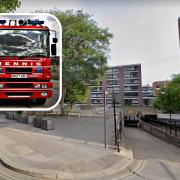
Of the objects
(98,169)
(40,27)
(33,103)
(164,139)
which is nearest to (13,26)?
(40,27)

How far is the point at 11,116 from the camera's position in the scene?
2409 centimetres

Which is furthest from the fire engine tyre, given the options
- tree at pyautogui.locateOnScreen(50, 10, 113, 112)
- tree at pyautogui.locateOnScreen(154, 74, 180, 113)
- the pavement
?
tree at pyautogui.locateOnScreen(154, 74, 180, 113)

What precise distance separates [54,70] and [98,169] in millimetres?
4947

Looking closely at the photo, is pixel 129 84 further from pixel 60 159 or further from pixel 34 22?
pixel 34 22

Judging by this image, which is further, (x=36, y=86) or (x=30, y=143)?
(x=30, y=143)

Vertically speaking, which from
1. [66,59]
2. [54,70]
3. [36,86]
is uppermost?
[66,59]

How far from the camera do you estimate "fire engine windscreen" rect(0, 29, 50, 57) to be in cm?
429

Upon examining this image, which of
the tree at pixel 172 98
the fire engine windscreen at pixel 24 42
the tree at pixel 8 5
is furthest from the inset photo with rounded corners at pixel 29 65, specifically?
the tree at pixel 172 98

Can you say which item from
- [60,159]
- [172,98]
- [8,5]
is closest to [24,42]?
[8,5]

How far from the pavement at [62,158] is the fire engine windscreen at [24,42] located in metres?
4.62

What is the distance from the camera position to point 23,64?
4.25m

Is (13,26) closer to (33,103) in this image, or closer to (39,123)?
(33,103)

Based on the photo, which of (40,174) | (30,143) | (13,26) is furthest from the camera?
(30,143)

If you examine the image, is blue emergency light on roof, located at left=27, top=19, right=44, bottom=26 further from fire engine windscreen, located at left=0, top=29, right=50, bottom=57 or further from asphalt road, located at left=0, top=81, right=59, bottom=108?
asphalt road, located at left=0, top=81, right=59, bottom=108
